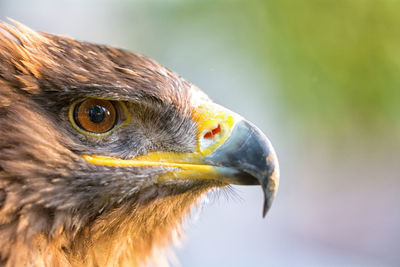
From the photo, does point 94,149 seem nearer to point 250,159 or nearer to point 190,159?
point 190,159

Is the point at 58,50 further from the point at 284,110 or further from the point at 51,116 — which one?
the point at 284,110

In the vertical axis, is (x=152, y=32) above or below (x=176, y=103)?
above

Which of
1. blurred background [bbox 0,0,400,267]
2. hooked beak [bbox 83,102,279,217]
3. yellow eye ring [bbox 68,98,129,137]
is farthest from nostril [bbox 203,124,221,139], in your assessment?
blurred background [bbox 0,0,400,267]

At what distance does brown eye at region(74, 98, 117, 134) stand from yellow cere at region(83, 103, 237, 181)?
0.39 feet

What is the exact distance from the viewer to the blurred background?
7496mm

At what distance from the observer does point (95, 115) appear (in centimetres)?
193

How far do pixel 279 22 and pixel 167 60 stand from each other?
7.20 ft

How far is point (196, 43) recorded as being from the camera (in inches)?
342

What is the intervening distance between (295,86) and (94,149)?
282 inches

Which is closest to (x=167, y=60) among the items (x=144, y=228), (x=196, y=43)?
(x=196, y=43)

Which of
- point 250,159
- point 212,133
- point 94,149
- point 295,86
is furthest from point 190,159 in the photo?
point 295,86

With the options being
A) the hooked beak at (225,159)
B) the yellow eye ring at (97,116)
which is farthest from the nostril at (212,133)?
the yellow eye ring at (97,116)

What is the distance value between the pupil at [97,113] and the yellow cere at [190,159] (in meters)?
0.14

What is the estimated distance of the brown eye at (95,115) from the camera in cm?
192
